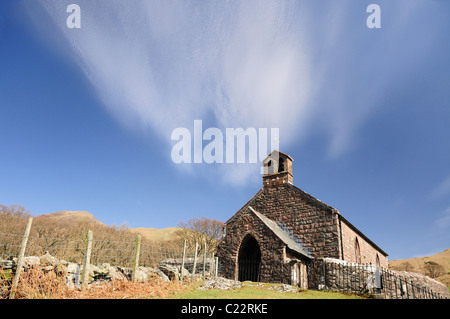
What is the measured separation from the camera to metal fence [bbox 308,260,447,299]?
1360 cm

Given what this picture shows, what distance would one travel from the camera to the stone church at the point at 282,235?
52.2 feet

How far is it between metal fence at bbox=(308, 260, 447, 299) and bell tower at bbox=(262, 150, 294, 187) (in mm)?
7651

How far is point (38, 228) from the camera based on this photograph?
25.6m

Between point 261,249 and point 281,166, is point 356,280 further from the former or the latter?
point 281,166

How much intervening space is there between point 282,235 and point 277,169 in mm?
6671

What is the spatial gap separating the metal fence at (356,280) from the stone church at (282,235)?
2.80 ft

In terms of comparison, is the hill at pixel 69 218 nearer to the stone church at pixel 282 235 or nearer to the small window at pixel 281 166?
the stone church at pixel 282 235

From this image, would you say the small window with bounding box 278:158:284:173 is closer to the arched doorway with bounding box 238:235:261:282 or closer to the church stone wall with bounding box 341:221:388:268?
the church stone wall with bounding box 341:221:388:268

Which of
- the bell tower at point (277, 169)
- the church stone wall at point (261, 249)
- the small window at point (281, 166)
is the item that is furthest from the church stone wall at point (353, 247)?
the small window at point (281, 166)
